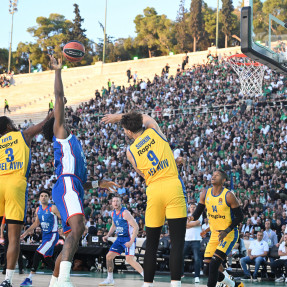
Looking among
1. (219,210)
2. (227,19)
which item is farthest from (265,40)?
(227,19)

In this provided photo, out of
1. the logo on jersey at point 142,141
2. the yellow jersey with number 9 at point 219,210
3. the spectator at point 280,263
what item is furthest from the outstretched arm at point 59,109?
the spectator at point 280,263

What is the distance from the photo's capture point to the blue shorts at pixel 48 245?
12.0 metres

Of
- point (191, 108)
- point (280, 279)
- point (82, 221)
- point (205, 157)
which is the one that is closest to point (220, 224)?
point (82, 221)

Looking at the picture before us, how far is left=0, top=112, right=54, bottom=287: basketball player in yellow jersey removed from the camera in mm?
7234

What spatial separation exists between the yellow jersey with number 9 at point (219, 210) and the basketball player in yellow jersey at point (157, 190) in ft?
8.11

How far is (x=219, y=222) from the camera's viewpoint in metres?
9.00

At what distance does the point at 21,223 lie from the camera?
24.1ft

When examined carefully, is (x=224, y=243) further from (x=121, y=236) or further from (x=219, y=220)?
(x=121, y=236)

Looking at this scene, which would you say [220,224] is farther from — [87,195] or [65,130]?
[87,195]

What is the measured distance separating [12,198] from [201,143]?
19.9 m

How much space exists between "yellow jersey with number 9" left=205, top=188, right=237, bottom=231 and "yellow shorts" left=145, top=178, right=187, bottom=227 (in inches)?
98.5

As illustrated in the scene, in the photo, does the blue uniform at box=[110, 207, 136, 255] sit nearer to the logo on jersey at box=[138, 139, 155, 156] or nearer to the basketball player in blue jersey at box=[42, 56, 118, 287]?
the basketball player in blue jersey at box=[42, 56, 118, 287]

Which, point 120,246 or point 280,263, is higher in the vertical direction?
point 120,246

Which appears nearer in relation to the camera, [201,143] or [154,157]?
[154,157]
